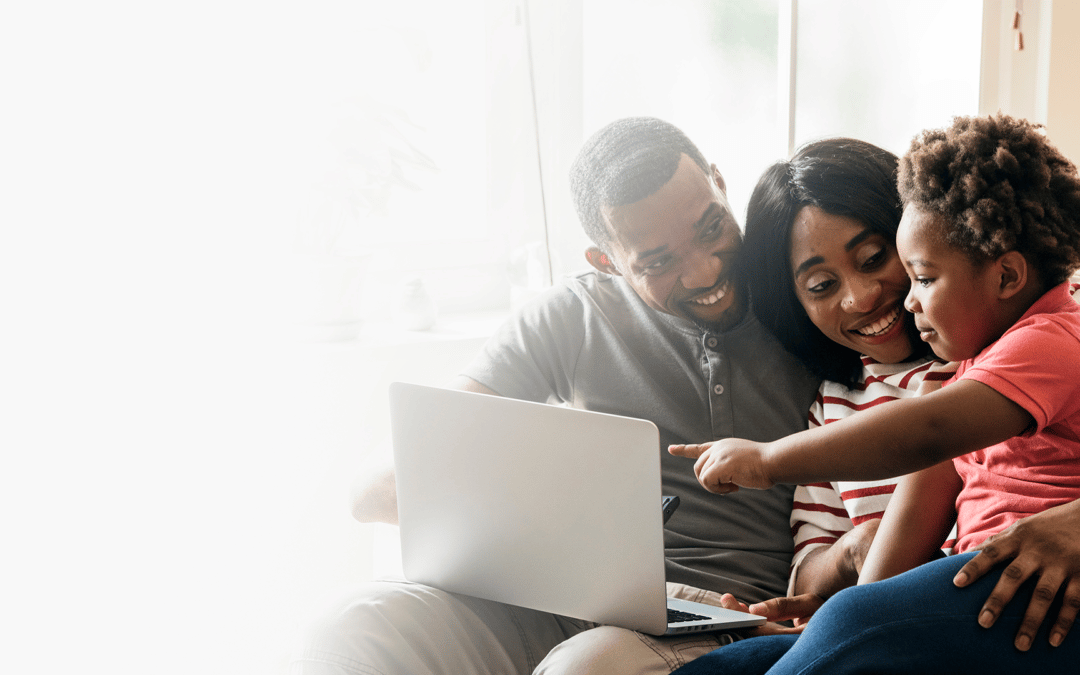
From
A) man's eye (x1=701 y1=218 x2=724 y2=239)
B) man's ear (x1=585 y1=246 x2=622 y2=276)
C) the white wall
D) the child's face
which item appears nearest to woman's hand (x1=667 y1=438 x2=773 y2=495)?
the child's face

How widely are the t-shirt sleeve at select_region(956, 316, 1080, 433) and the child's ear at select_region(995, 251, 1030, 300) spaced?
2.3 inches

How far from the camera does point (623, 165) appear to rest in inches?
52.5

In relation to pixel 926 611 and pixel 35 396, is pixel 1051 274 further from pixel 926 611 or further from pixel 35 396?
pixel 35 396

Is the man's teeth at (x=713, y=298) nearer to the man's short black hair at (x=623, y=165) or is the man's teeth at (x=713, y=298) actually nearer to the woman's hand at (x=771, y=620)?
the man's short black hair at (x=623, y=165)

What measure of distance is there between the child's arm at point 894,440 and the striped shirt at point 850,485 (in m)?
0.28

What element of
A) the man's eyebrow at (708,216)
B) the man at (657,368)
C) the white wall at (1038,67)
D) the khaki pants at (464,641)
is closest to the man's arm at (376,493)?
the man at (657,368)

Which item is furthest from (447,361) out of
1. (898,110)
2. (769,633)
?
(898,110)

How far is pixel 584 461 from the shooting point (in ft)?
3.09

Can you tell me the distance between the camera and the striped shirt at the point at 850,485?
3.93 ft

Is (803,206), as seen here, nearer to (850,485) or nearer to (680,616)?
(850,485)

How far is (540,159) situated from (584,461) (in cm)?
118

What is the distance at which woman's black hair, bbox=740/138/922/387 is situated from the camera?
1.18m

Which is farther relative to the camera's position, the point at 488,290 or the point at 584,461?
the point at 488,290

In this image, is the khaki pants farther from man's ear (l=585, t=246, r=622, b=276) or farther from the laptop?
man's ear (l=585, t=246, r=622, b=276)
